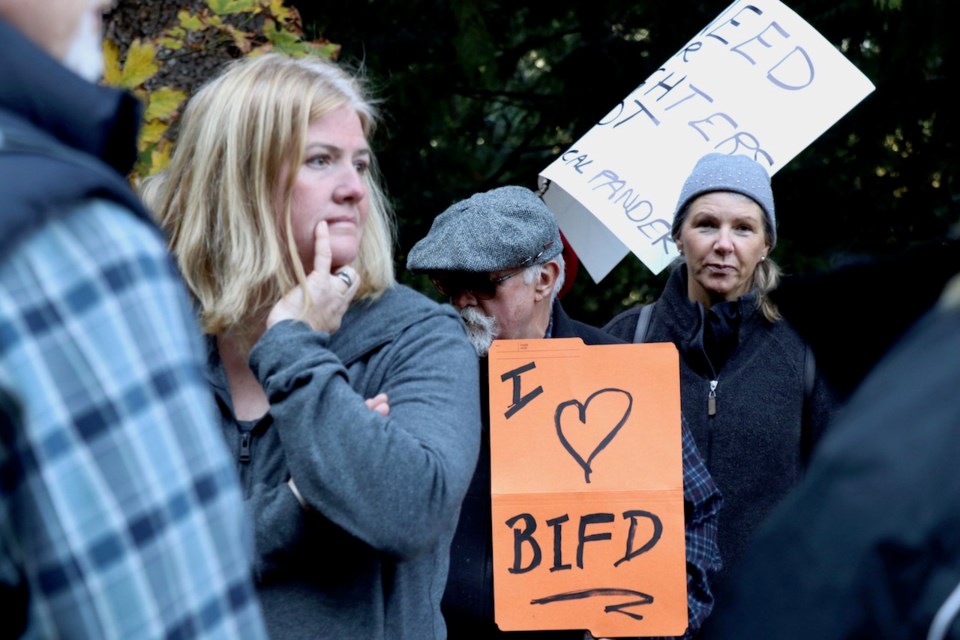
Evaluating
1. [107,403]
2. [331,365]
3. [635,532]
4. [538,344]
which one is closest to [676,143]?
[538,344]

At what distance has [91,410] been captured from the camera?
39.1 inches

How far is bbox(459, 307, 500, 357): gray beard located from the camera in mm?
3227

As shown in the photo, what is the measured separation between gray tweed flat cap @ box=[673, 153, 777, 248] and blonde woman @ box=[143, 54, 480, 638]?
152 cm

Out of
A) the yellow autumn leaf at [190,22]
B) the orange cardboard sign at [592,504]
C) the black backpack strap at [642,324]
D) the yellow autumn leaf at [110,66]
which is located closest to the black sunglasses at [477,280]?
the orange cardboard sign at [592,504]

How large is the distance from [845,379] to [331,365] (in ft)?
3.00

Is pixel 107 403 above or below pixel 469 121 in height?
above

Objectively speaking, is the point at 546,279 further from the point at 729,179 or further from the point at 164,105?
the point at 164,105

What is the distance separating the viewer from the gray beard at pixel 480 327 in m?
3.23

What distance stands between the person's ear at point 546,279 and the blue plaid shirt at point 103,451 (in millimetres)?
2234

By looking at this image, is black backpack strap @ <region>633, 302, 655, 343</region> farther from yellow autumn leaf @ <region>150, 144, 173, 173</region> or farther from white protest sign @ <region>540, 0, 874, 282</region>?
yellow autumn leaf @ <region>150, 144, 173, 173</region>

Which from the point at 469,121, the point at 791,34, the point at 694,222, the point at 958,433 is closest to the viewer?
the point at 958,433

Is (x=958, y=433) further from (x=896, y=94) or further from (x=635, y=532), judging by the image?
(x=896, y=94)

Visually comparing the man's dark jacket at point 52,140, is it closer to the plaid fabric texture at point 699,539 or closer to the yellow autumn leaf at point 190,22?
the plaid fabric texture at point 699,539

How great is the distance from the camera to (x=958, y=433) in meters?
0.96
